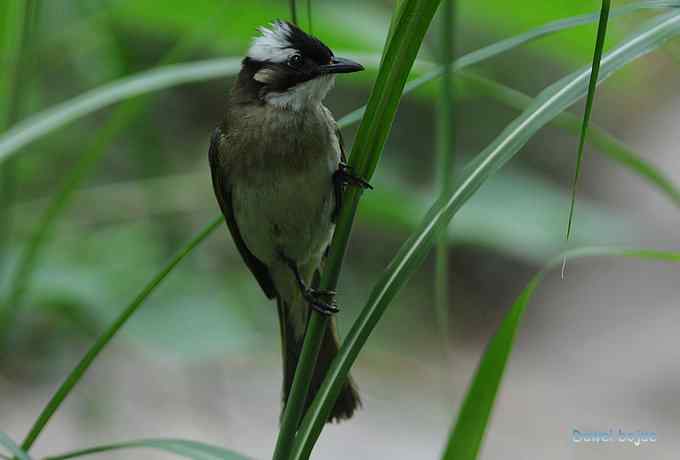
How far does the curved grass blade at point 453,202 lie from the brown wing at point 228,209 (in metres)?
1.09

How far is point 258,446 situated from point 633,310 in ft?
11.6

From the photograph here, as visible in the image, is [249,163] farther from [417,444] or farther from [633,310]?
[633,310]

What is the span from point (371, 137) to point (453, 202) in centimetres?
14

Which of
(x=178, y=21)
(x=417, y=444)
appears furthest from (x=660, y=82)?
(x=178, y=21)

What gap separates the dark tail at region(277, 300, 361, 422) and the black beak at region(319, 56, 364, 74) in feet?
1.93

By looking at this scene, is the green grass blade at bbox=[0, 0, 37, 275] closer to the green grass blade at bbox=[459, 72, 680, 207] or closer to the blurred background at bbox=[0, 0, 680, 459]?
the blurred background at bbox=[0, 0, 680, 459]

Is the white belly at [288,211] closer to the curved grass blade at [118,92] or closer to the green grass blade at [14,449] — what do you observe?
the curved grass blade at [118,92]

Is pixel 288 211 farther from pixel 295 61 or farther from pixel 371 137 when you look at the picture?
pixel 371 137

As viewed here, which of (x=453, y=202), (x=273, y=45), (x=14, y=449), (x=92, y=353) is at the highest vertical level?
(x=273, y=45)

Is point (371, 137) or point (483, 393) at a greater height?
point (371, 137)

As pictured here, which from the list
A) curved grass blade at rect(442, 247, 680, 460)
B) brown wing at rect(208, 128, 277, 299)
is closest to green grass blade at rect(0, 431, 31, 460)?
curved grass blade at rect(442, 247, 680, 460)

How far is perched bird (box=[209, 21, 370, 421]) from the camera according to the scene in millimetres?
2125

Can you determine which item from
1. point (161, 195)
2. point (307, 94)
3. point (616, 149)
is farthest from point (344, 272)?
point (616, 149)

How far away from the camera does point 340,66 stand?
2.12 m
